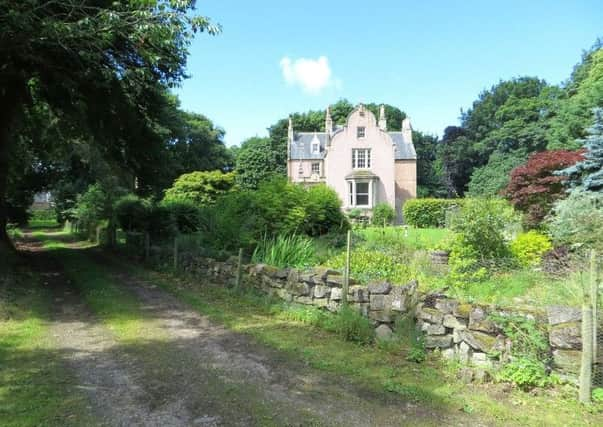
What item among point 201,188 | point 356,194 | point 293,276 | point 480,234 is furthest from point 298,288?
point 356,194

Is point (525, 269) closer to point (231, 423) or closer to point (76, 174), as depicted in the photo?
point (231, 423)

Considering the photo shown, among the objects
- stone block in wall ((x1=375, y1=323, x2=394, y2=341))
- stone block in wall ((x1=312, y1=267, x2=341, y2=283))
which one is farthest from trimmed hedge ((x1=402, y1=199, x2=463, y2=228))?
stone block in wall ((x1=375, y1=323, x2=394, y2=341))

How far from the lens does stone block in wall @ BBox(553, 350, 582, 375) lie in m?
4.61

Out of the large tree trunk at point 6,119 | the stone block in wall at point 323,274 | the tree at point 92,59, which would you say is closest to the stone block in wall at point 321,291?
the stone block in wall at point 323,274

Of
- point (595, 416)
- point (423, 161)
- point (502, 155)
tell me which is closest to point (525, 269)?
point (595, 416)

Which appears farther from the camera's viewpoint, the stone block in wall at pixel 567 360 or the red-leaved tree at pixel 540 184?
the red-leaved tree at pixel 540 184

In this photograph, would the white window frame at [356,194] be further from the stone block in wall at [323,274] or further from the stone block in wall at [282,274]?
the stone block in wall at [323,274]

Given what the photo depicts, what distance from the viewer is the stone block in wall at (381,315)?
6.45 m

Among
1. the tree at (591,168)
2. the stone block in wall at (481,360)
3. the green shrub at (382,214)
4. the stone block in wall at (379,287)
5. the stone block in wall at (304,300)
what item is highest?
the tree at (591,168)

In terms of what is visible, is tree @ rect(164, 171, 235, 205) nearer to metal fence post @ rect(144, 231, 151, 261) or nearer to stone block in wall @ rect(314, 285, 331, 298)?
metal fence post @ rect(144, 231, 151, 261)

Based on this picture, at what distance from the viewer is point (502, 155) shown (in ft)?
143

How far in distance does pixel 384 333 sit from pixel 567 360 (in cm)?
240

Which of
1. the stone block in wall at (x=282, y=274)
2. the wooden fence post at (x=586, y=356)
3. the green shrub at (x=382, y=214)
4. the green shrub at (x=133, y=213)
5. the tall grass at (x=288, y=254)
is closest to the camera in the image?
the wooden fence post at (x=586, y=356)

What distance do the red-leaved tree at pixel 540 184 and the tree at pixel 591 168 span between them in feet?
1.06
